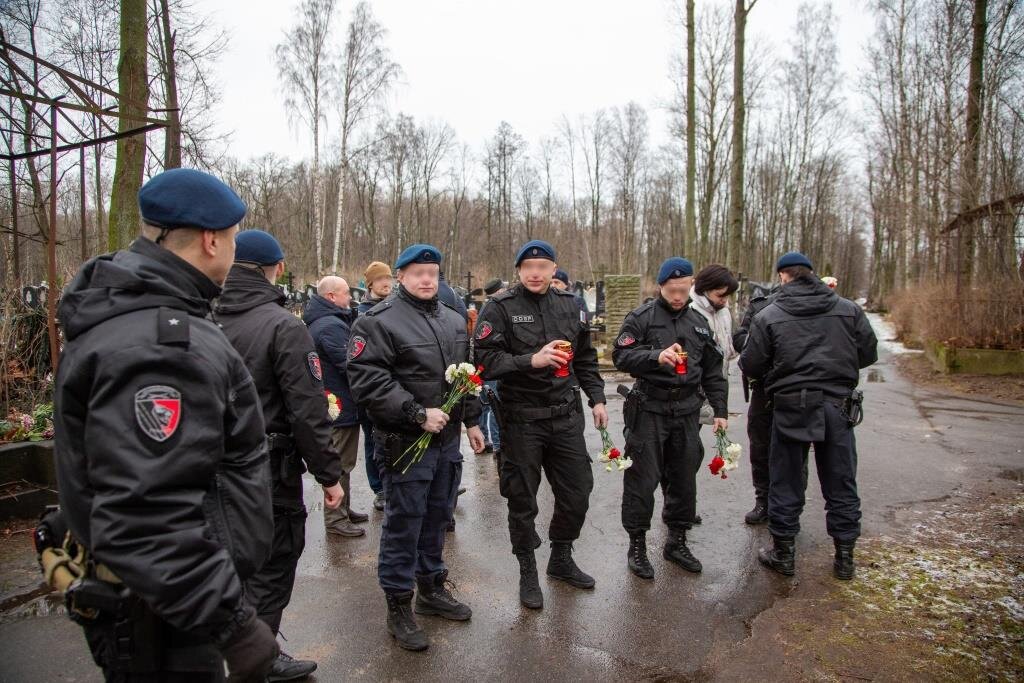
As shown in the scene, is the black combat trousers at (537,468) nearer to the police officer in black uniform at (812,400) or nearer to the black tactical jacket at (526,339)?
the black tactical jacket at (526,339)

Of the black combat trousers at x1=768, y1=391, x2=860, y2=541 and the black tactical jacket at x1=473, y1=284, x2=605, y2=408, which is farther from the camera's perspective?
the black combat trousers at x1=768, y1=391, x2=860, y2=541

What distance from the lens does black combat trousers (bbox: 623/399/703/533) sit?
13.3 ft

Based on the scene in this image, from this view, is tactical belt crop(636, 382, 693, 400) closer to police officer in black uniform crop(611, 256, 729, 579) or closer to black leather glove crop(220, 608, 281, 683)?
police officer in black uniform crop(611, 256, 729, 579)

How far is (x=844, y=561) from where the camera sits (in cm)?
392

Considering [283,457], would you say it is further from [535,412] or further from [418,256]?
[535,412]

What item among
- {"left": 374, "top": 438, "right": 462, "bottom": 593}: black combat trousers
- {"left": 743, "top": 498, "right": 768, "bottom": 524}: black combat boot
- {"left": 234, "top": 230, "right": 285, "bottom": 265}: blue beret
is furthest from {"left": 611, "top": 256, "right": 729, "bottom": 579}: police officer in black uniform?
{"left": 234, "top": 230, "right": 285, "bottom": 265}: blue beret

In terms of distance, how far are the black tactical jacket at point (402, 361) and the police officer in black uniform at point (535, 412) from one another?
35cm

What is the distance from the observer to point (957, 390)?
10562mm

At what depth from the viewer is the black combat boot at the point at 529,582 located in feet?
11.9

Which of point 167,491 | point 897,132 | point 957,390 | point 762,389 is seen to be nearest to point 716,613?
point 762,389

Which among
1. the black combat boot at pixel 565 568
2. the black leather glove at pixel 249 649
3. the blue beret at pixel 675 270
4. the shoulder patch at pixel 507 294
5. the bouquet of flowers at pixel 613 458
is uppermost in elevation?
the blue beret at pixel 675 270

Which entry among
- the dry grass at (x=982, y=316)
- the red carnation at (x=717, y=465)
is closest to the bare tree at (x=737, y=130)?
the dry grass at (x=982, y=316)

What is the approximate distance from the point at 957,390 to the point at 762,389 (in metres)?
8.16

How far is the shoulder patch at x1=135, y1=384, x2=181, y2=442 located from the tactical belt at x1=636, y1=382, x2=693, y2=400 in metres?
3.20
